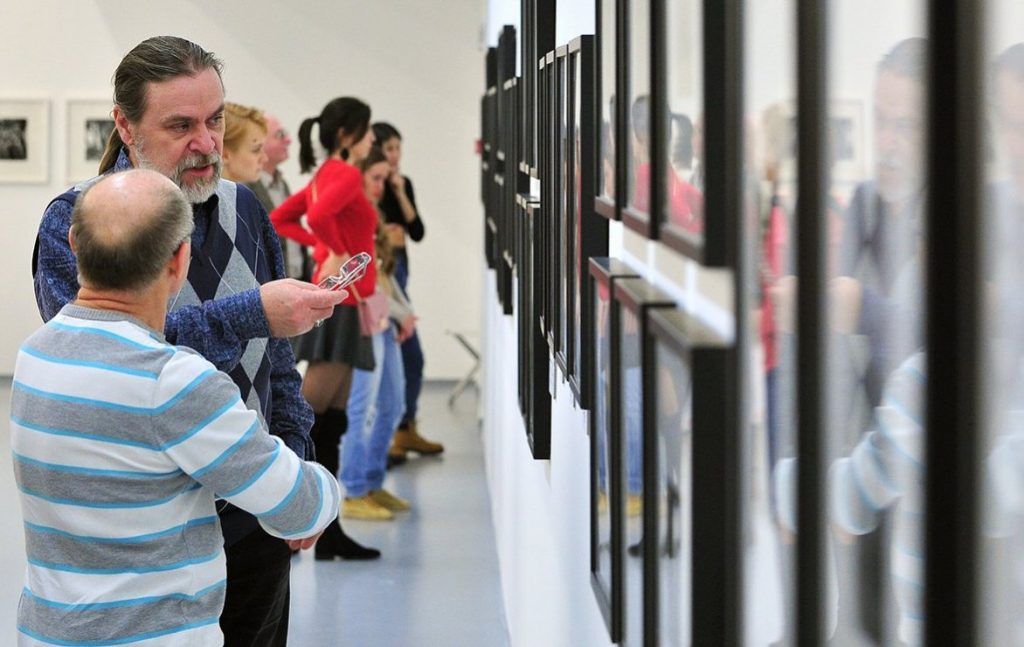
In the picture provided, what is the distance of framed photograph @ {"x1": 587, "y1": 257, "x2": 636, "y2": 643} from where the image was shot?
1646 millimetres

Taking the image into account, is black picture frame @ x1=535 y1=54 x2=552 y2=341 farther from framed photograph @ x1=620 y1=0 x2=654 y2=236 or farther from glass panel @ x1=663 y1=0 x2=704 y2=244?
glass panel @ x1=663 y1=0 x2=704 y2=244

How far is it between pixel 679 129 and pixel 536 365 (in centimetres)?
207

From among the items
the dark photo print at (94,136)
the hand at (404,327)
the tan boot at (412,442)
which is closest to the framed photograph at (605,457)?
the hand at (404,327)

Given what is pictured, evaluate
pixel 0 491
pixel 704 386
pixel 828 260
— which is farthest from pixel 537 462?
pixel 0 491

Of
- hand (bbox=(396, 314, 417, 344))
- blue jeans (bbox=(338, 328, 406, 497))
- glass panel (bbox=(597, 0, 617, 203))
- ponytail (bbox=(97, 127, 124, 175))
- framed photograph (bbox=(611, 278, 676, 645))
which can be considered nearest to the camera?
framed photograph (bbox=(611, 278, 676, 645))

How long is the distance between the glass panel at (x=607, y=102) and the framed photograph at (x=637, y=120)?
6.0 inches

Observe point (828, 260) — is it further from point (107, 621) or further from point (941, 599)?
point (107, 621)

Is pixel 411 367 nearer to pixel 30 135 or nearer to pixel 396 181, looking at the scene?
pixel 396 181

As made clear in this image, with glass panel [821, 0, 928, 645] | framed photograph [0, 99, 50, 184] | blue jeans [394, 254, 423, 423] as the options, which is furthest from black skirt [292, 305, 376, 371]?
framed photograph [0, 99, 50, 184]

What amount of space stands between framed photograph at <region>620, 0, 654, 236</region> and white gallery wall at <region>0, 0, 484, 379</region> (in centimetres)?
1160

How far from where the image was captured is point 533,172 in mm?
3461

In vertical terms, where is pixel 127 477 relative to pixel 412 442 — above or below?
above

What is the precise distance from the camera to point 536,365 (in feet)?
10.6

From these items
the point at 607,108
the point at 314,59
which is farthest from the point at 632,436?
the point at 314,59
